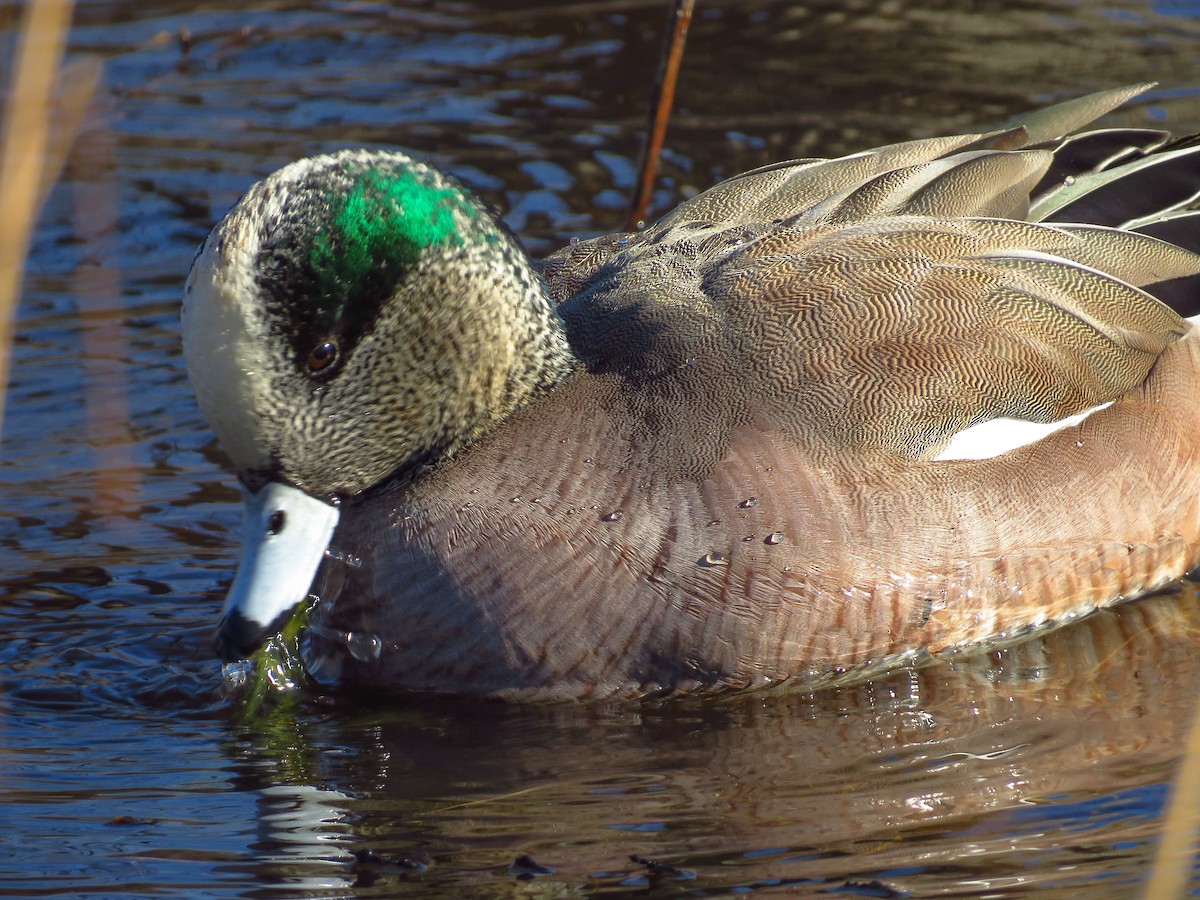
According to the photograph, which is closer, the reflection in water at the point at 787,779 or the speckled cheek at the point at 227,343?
the reflection in water at the point at 787,779

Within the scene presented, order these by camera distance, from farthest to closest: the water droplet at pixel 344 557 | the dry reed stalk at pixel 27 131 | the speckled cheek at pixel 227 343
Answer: the water droplet at pixel 344 557 < the speckled cheek at pixel 227 343 < the dry reed stalk at pixel 27 131

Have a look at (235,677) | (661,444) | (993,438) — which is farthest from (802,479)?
(235,677)

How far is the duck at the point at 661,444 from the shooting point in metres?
3.82

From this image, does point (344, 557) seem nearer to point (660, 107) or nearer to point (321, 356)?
point (321, 356)

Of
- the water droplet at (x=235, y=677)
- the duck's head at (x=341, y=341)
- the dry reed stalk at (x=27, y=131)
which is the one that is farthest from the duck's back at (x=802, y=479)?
the dry reed stalk at (x=27, y=131)

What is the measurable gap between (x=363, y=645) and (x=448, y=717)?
255 millimetres

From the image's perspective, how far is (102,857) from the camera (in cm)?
344

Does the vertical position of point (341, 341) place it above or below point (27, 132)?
below

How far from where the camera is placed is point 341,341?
387cm

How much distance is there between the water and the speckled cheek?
251 millimetres

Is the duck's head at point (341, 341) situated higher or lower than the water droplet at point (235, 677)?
higher

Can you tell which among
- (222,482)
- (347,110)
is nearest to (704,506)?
(222,482)

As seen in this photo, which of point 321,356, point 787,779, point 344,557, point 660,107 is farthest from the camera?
point 660,107

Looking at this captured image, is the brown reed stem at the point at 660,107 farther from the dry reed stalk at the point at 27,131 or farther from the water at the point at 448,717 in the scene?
the dry reed stalk at the point at 27,131
